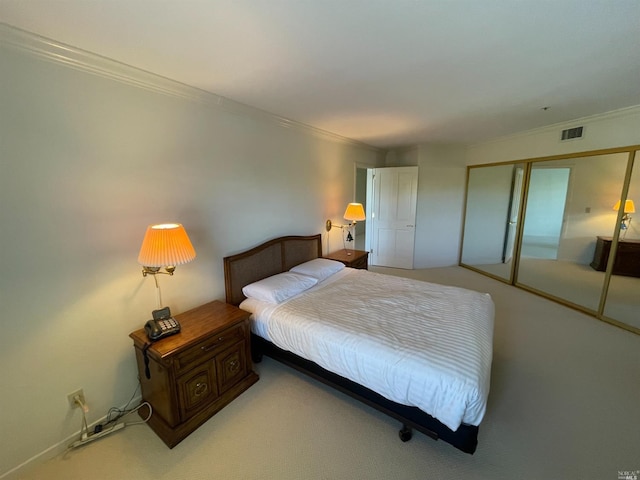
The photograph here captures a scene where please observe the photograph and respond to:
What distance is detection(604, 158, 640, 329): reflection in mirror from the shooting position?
9.25ft

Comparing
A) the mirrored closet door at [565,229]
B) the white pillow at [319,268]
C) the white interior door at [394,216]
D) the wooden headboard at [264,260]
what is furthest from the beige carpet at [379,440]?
the white interior door at [394,216]

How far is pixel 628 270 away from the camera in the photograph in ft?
9.59

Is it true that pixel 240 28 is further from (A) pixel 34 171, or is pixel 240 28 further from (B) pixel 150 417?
(B) pixel 150 417

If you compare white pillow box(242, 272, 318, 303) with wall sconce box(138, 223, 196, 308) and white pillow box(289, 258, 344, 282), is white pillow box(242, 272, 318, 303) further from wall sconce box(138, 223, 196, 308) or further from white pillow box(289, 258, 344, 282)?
wall sconce box(138, 223, 196, 308)

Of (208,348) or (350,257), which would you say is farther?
(350,257)

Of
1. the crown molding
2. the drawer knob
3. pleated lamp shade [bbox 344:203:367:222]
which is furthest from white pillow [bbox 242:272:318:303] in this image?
the crown molding

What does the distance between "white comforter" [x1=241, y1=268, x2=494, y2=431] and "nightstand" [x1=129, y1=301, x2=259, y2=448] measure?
0.29 m

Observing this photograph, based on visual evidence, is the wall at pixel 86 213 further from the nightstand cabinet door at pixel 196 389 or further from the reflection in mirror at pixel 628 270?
the reflection in mirror at pixel 628 270

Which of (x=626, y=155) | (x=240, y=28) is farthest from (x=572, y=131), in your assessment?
(x=240, y=28)

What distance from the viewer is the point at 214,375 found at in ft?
6.08

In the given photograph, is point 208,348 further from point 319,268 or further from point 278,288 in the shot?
point 319,268

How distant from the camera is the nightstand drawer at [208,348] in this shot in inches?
64.6

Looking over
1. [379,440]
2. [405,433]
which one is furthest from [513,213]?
[379,440]

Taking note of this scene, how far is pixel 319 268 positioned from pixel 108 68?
7.86ft
